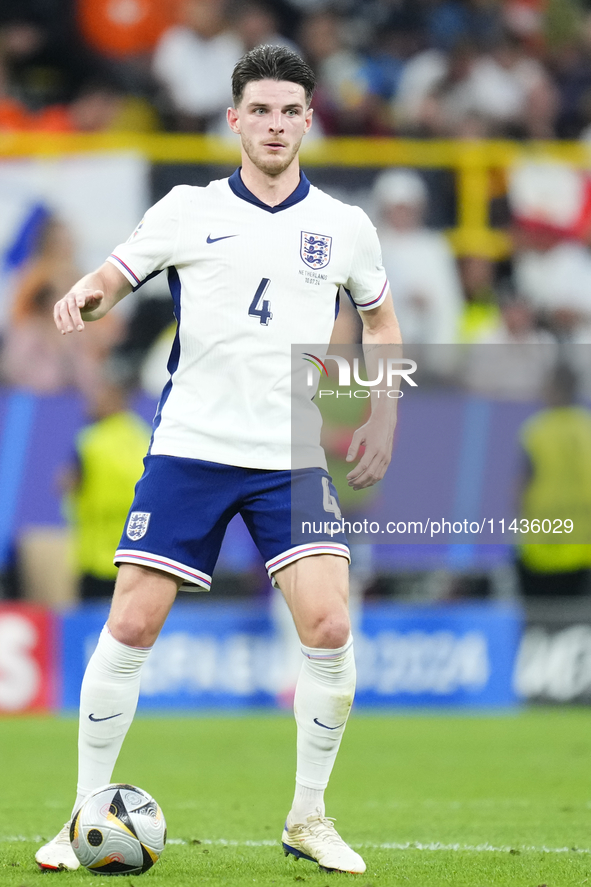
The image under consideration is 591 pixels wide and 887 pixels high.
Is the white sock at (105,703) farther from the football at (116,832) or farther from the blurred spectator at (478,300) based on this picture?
the blurred spectator at (478,300)

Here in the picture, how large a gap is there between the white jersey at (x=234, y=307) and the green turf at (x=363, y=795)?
1428 millimetres

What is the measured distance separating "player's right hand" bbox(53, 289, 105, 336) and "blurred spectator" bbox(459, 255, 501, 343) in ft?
27.8

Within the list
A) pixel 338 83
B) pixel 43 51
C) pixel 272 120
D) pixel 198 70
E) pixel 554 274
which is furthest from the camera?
pixel 43 51

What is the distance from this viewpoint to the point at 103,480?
36.1ft

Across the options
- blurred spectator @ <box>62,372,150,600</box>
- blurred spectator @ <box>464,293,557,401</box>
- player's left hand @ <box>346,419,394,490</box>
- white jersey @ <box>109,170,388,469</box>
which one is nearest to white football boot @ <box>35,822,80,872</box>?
white jersey @ <box>109,170,388,469</box>

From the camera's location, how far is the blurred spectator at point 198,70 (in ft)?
44.9

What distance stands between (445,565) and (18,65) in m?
7.08

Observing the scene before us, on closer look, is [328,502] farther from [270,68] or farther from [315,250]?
[270,68]

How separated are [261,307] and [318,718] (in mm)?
1405

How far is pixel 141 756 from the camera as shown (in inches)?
340

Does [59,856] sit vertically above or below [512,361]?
below

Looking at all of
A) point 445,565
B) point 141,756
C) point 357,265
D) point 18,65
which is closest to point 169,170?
point 18,65

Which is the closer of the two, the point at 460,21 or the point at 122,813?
the point at 122,813

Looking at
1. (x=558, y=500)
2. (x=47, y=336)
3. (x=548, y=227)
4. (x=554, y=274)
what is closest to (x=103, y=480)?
(x=47, y=336)
